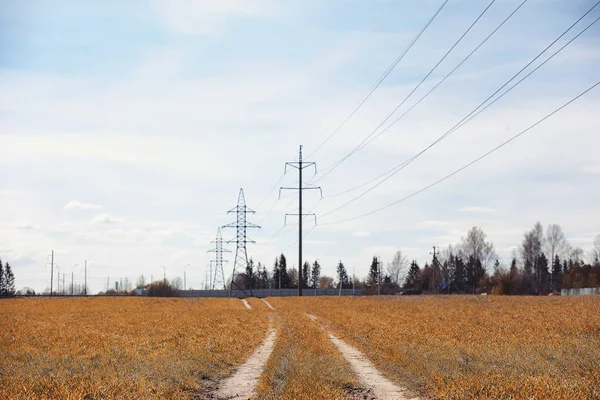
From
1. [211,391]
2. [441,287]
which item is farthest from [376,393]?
[441,287]

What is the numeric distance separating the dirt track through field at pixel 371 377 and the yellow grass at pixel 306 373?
304 mm

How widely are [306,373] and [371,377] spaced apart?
6.29ft

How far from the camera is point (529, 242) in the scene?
186 metres

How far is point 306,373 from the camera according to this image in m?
17.8

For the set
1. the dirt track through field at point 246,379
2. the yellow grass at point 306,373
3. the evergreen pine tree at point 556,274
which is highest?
the evergreen pine tree at point 556,274

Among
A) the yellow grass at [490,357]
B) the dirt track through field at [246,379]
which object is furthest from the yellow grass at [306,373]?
the yellow grass at [490,357]

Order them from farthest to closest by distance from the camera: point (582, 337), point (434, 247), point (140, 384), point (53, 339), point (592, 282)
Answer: point (434, 247) → point (592, 282) → point (53, 339) → point (582, 337) → point (140, 384)

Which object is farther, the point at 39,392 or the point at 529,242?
the point at 529,242

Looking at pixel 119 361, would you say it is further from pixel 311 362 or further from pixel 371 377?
Result: pixel 371 377

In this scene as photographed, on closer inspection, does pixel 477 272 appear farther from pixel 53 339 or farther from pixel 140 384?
pixel 140 384

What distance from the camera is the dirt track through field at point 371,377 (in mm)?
15699

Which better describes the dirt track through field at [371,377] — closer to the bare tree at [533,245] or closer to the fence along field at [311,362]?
the fence along field at [311,362]

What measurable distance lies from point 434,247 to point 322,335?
140866 millimetres

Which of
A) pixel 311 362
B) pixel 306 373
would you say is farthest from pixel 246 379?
pixel 311 362
